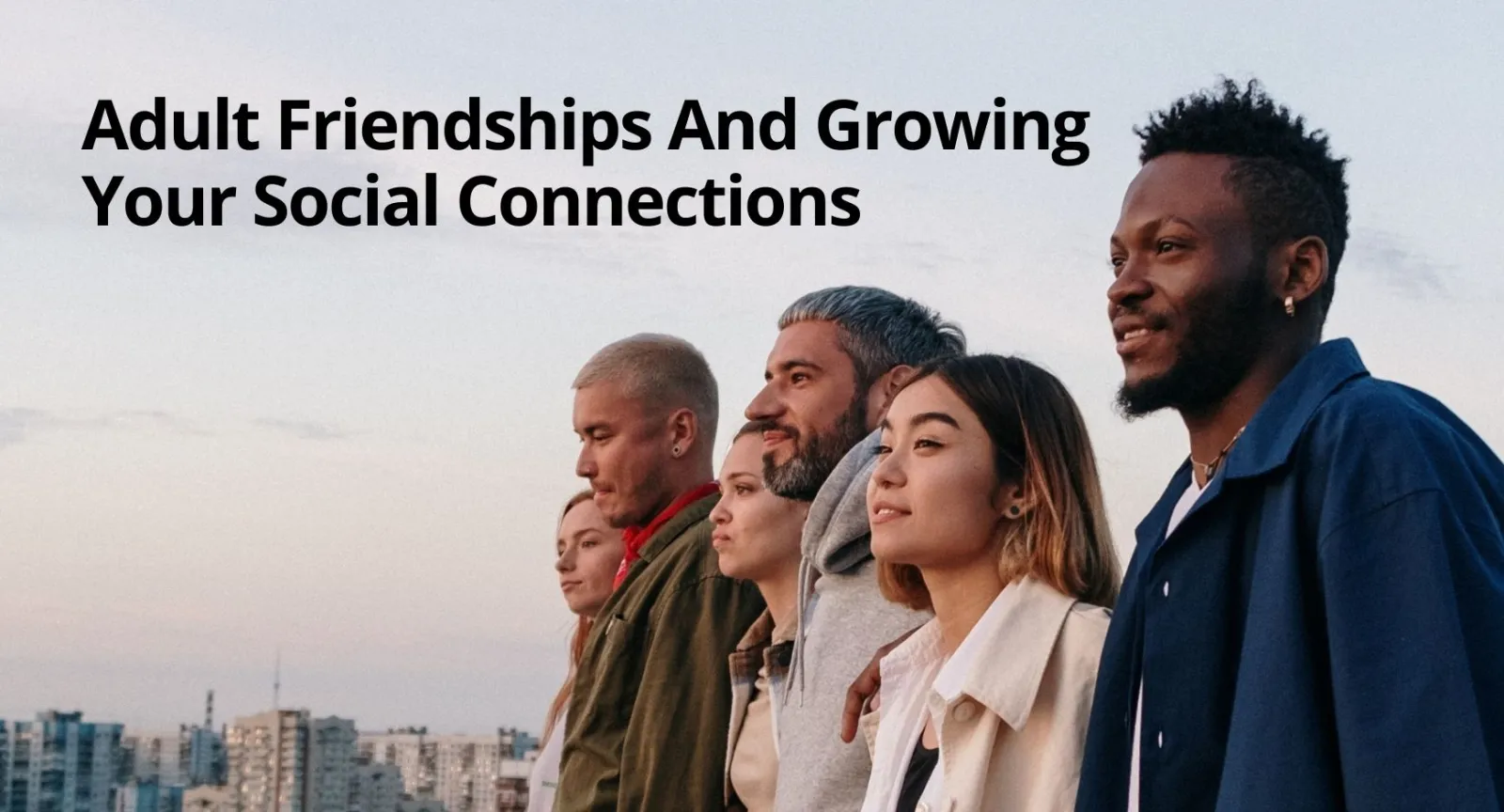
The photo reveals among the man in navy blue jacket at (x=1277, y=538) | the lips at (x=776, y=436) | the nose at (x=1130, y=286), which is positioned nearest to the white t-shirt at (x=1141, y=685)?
the man in navy blue jacket at (x=1277, y=538)

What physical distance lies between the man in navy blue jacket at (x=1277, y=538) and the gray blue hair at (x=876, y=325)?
1969 mm

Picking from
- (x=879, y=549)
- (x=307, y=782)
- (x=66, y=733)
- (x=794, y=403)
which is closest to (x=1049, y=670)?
(x=879, y=549)

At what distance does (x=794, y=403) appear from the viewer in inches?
211

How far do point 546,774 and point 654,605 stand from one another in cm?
142

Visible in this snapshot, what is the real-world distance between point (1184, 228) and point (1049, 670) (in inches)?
39.8

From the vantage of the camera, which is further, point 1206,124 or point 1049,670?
point 1049,670

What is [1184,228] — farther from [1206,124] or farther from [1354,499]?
A: [1354,499]

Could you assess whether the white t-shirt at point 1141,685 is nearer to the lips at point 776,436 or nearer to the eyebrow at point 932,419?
the eyebrow at point 932,419

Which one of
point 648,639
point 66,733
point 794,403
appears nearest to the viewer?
point 794,403

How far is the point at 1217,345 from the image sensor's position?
10.4 feet

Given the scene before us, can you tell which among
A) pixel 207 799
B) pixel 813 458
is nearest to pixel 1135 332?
pixel 813 458

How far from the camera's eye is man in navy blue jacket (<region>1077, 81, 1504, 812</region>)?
267cm

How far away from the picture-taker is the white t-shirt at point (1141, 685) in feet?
10.4

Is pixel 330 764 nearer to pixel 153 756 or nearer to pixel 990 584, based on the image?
pixel 153 756
